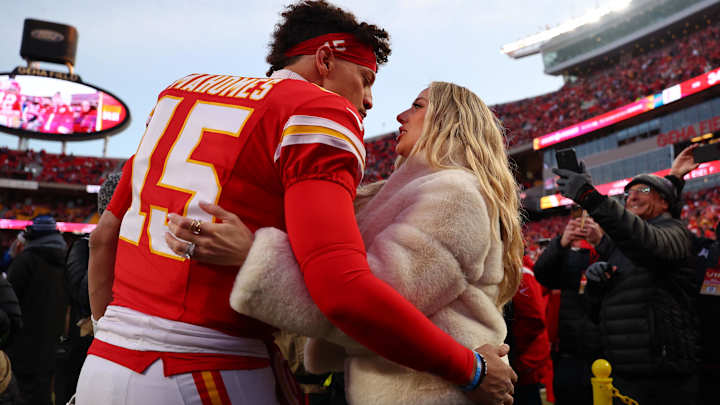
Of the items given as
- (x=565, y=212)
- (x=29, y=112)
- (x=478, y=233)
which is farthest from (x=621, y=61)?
(x=478, y=233)

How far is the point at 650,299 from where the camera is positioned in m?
3.52

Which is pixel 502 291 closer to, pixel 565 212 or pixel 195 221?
pixel 195 221

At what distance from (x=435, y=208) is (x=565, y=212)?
35.6 m

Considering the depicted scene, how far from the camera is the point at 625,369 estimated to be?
356 cm

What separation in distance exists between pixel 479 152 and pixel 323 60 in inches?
23.9

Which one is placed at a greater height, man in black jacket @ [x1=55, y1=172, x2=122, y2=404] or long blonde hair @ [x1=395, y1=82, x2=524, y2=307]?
long blonde hair @ [x1=395, y1=82, x2=524, y2=307]

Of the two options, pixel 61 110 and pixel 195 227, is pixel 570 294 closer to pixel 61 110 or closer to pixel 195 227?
pixel 195 227

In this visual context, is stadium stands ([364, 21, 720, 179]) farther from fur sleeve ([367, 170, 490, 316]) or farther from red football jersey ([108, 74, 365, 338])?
red football jersey ([108, 74, 365, 338])

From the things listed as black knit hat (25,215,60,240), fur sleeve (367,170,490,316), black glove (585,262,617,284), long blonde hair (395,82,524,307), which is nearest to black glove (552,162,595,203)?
black glove (585,262,617,284)

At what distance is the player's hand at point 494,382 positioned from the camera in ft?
4.29

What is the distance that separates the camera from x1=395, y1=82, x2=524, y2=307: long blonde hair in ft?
5.25

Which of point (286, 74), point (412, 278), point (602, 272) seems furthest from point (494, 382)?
point (602, 272)

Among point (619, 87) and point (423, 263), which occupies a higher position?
point (619, 87)

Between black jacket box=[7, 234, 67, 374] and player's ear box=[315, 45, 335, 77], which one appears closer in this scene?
player's ear box=[315, 45, 335, 77]
